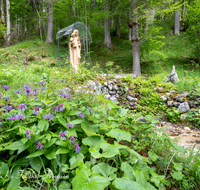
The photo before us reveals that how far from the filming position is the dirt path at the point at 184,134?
110 inches

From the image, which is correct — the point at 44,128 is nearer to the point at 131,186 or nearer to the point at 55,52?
the point at 131,186

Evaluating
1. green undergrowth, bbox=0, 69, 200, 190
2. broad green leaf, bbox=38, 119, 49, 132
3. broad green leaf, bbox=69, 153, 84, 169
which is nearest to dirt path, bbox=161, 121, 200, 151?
green undergrowth, bbox=0, 69, 200, 190

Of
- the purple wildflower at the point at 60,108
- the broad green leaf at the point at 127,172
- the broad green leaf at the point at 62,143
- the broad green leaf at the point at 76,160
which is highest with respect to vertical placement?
the purple wildflower at the point at 60,108

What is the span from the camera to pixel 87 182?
84 centimetres

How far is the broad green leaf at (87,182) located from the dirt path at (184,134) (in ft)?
7.72

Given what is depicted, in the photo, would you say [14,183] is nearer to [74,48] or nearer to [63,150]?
[63,150]

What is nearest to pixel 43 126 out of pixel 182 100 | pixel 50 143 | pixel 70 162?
pixel 50 143

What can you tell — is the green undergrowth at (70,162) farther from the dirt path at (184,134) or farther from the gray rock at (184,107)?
the gray rock at (184,107)

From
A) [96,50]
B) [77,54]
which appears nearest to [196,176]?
[77,54]

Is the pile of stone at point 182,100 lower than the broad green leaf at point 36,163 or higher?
lower

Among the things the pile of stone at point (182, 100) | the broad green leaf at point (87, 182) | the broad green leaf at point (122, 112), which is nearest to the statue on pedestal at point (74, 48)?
the pile of stone at point (182, 100)

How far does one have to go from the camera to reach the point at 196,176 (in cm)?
135

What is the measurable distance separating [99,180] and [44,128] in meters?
0.66

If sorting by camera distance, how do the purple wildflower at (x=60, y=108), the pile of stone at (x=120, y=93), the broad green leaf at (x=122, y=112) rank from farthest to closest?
the pile of stone at (x=120, y=93)
the broad green leaf at (x=122, y=112)
the purple wildflower at (x=60, y=108)
